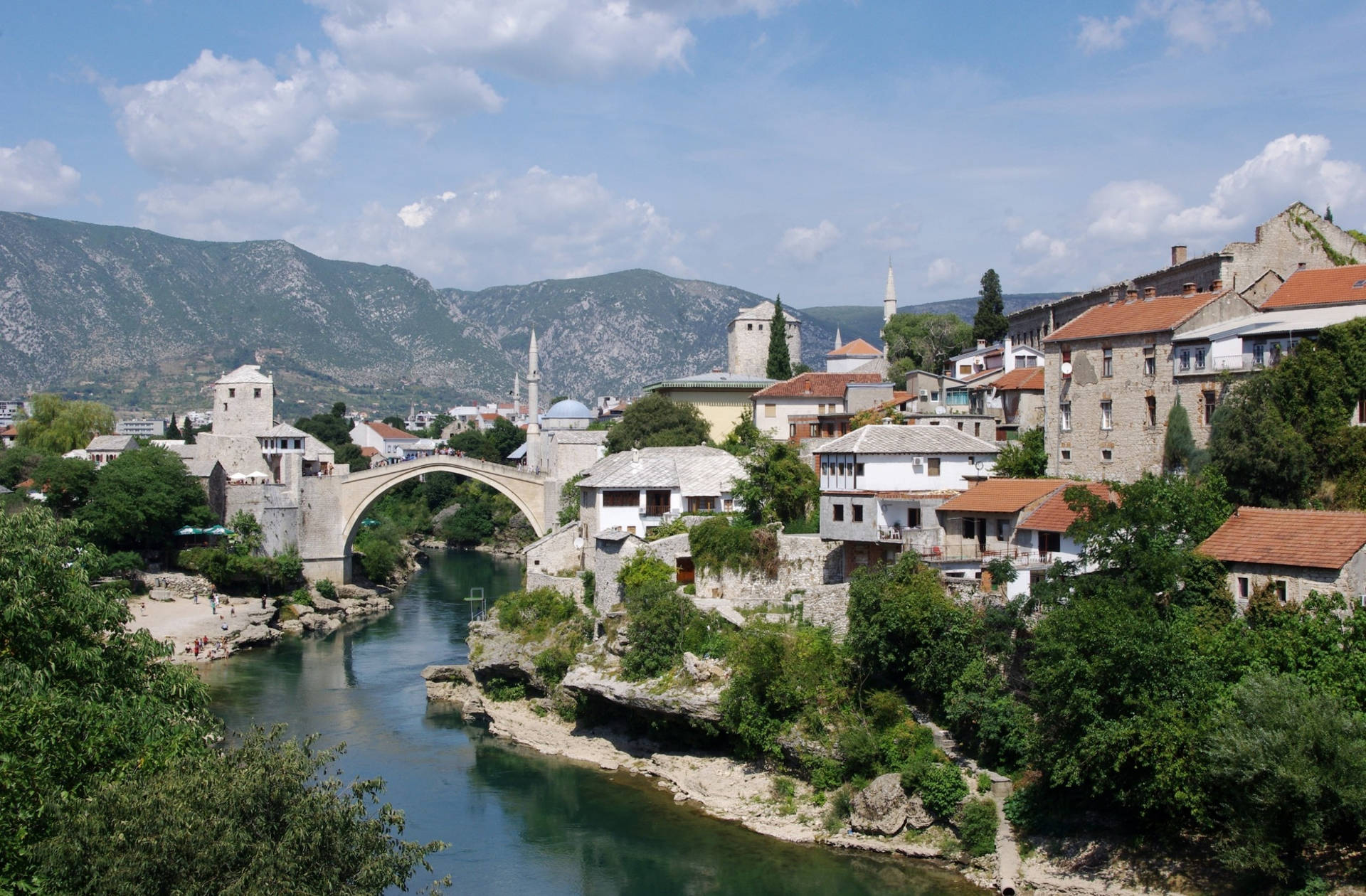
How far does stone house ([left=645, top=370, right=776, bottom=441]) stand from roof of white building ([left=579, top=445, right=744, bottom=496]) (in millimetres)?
11192

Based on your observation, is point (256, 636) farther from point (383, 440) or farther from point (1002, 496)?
point (383, 440)

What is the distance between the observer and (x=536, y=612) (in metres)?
36.2

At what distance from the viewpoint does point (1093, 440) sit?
31.4m

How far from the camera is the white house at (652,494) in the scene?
37.2 metres

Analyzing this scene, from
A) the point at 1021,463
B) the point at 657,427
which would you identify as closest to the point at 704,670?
the point at 1021,463

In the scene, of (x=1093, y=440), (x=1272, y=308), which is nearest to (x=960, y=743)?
(x=1093, y=440)

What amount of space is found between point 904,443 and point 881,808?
10.6 m

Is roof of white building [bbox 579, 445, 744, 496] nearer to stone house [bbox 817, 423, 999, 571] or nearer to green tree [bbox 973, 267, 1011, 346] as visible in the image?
stone house [bbox 817, 423, 999, 571]

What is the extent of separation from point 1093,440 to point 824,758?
1199 centimetres

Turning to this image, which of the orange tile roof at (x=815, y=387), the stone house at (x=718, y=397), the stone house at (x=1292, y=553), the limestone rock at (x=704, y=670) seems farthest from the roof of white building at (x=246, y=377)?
the stone house at (x=1292, y=553)

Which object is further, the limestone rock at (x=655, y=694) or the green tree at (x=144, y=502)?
the green tree at (x=144, y=502)

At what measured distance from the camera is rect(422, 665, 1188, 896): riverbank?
21406mm

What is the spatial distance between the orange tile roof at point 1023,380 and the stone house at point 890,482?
163 inches

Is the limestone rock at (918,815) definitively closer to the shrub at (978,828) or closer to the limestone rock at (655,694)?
the shrub at (978,828)
